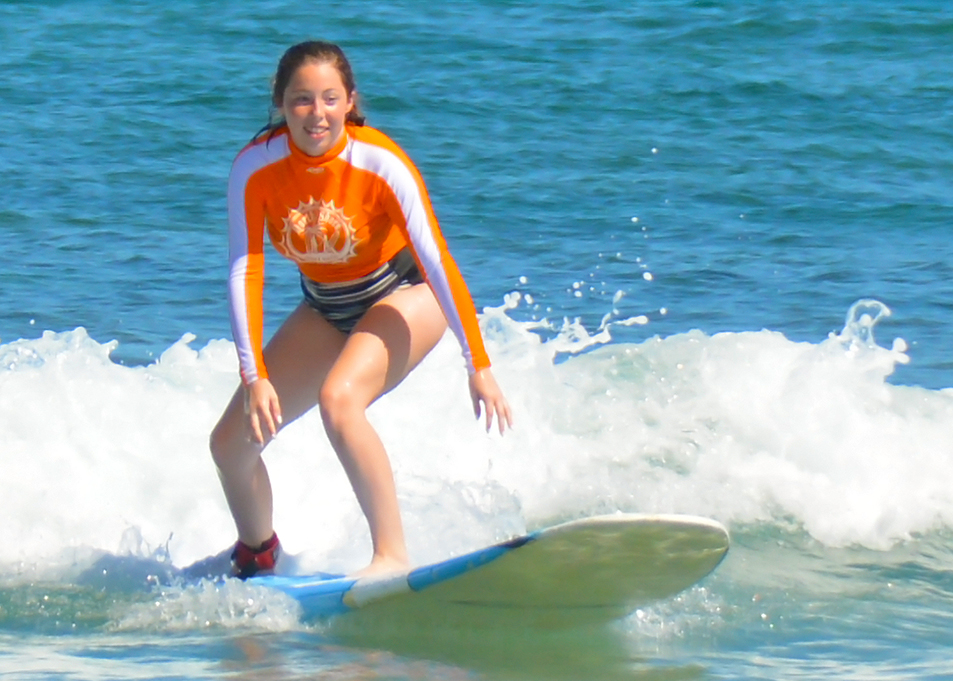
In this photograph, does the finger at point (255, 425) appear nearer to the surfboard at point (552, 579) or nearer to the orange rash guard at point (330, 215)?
the orange rash guard at point (330, 215)

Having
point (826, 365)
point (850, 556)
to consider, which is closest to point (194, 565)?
point (850, 556)

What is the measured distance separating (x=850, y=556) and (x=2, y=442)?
3.46 m

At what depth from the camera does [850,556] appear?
219 inches

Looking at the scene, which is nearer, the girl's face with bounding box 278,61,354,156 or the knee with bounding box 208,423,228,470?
the girl's face with bounding box 278,61,354,156

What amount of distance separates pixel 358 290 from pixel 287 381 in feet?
1.23

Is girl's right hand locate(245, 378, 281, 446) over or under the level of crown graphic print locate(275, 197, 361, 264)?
under

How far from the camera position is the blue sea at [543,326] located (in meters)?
4.63

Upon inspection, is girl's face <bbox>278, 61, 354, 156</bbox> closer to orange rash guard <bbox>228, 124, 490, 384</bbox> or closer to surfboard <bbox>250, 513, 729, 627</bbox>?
orange rash guard <bbox>228, 124, 490, 384</bbox>

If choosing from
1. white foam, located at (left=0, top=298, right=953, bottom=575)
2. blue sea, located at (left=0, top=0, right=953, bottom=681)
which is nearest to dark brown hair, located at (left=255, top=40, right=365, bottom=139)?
blue sea, located at (left=0, top=0, right=953, bottom=681)

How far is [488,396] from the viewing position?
417cm

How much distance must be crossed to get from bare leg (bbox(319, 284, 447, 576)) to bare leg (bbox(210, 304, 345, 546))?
201 mm

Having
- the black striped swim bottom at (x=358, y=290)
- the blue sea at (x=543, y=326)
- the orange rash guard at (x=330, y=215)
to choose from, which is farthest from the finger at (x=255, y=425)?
the blue sea at (x=543, y=326)

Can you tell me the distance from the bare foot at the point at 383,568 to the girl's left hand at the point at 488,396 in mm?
548

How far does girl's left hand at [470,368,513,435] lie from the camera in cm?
417
